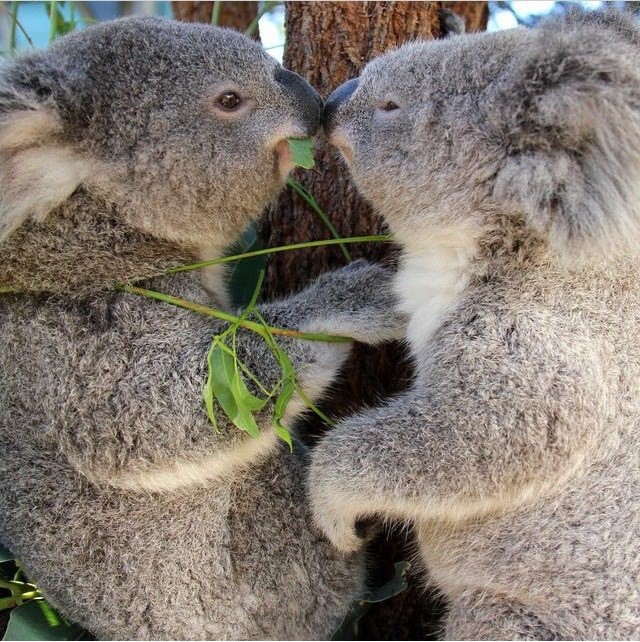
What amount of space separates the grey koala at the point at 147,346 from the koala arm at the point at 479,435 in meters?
0.37

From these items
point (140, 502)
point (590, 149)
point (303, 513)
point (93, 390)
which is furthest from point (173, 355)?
point (590, 149)

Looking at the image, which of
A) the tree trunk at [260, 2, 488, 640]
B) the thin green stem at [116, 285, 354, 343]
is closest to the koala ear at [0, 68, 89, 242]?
the thin green stem at [116, 285, 354, 343]

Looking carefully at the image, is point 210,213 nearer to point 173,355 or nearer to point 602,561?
point 173,355

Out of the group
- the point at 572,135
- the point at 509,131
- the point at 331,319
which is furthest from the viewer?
the point at 331,319

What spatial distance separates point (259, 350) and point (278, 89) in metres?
0.93

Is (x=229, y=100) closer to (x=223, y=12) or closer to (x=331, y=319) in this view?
(x=331, y=319)

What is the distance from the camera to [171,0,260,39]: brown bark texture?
14.8ft

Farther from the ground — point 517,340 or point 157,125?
point 157,125

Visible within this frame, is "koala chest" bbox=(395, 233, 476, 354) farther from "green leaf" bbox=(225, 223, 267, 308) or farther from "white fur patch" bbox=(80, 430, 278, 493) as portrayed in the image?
"green leaf" bbox=(225, 223, 267, 308)

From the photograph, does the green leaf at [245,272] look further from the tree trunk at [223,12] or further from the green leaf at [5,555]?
the tree trunk at [223,12]

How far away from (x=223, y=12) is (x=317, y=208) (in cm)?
202

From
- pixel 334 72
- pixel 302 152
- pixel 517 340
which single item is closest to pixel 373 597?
pixel 517 340

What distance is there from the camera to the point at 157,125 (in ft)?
8.76

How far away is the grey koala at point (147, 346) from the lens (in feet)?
8.43
